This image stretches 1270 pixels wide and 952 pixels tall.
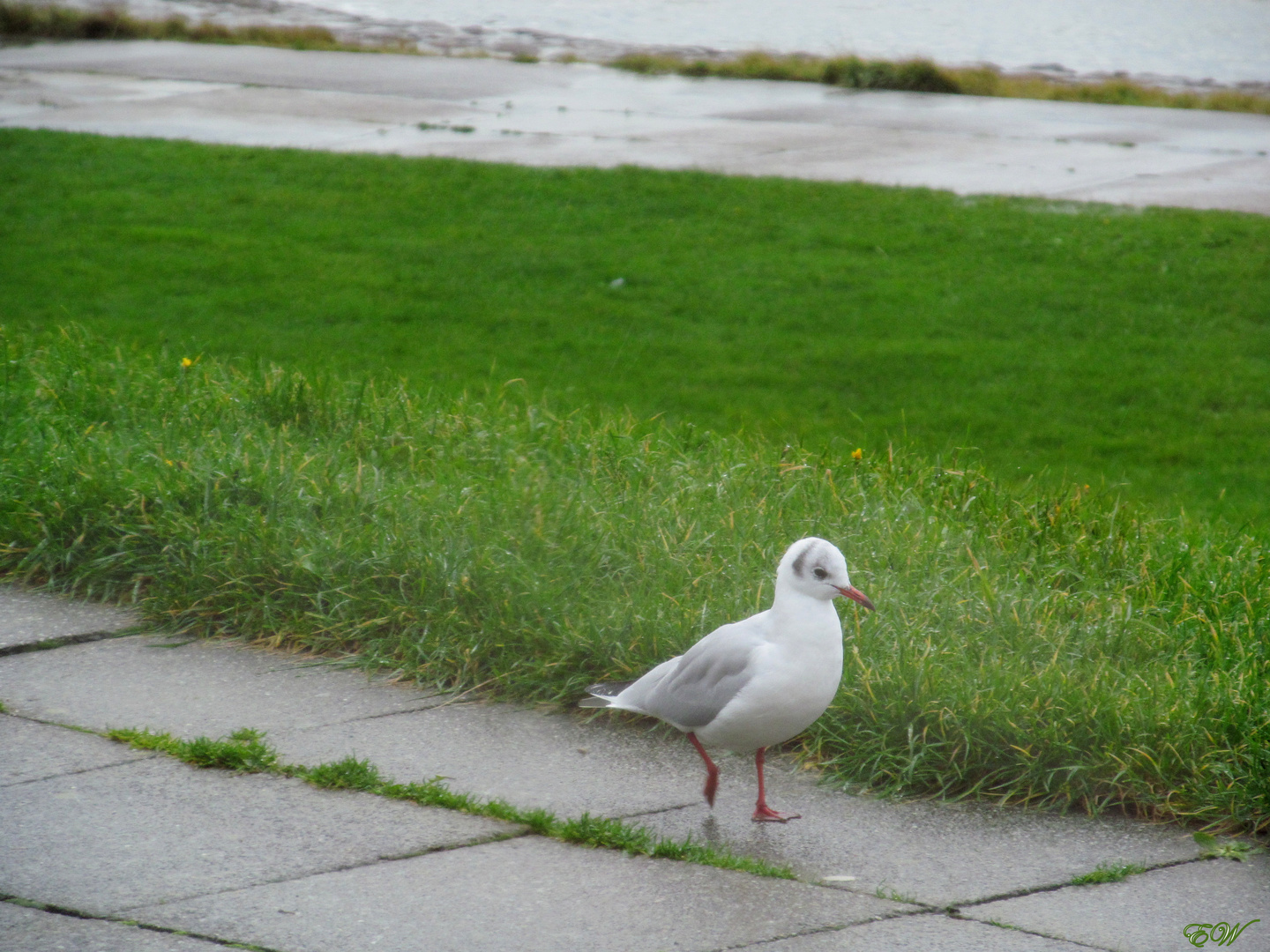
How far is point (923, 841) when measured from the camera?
4.01m

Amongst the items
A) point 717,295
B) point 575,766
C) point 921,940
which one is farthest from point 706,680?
point 717,295

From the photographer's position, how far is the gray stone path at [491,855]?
3518mm

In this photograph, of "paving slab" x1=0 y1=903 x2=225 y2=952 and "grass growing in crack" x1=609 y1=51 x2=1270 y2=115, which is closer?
"paving slab" x1=0 y1=903 x2=225 y2=952

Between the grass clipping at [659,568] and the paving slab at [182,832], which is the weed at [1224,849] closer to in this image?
the grass clipping at [659,568]

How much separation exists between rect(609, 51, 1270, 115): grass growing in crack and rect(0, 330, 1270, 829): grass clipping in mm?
12382

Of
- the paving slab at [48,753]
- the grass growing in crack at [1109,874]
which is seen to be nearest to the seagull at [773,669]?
the grass growing in crack at [1109,874]

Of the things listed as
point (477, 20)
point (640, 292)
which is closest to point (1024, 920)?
point (640, 292)

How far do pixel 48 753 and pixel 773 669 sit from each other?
Answer: 2.26m

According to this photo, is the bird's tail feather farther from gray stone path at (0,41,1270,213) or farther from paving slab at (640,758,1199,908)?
gray stone path at (0,41,1270,213)

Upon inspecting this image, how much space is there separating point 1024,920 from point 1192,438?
4752 millimetres

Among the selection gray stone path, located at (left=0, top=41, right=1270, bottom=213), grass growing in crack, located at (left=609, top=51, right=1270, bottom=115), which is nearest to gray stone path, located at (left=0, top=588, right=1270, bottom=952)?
gray stone path, located at (left=0, top=41, right=1270, bottom=213)

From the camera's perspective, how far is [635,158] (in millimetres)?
13953

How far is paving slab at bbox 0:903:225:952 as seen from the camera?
3396mm

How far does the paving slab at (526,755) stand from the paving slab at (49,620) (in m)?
1.20
